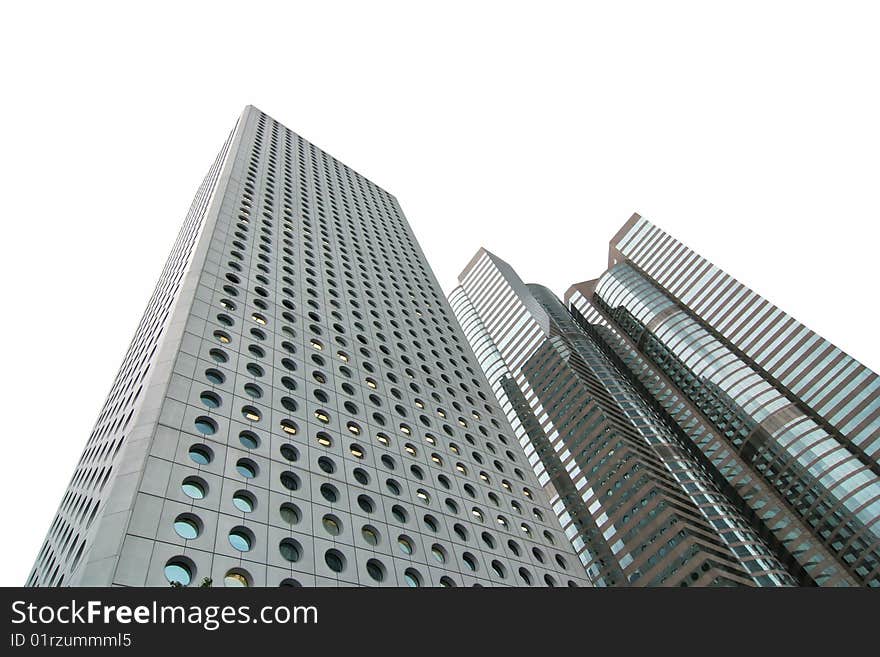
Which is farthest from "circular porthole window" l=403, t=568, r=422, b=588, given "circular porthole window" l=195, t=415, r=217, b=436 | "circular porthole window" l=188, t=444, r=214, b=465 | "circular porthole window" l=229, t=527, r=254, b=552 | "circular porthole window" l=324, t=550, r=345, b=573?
"circular porthole window" l=195, t=415, r=217, b=436

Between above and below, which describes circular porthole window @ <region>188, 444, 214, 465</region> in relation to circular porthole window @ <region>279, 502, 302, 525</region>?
below

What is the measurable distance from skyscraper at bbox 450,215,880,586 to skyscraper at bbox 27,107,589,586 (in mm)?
34703

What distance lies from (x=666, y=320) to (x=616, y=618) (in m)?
92.9

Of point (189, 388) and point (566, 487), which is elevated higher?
point (189, 388)

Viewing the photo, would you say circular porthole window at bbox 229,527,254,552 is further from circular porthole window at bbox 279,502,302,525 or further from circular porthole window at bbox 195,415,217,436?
circular porthole window at bbox 195,415,217,436

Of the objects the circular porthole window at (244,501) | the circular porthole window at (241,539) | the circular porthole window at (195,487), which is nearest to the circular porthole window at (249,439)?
the circular porthole window at (244,501)

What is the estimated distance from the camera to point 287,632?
15.6 m

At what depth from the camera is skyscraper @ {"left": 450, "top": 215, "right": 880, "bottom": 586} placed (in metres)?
67.4

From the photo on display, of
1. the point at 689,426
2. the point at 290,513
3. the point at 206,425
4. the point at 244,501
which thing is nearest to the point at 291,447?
the point at 206,425

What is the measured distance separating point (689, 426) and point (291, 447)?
8032cm

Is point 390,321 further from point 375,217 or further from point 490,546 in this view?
point 375,217

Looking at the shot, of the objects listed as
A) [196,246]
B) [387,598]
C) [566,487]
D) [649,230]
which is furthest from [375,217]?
[649,230]

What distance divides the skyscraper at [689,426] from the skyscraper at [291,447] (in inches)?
1366

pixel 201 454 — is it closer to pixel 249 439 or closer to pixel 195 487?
pixel 195 487
